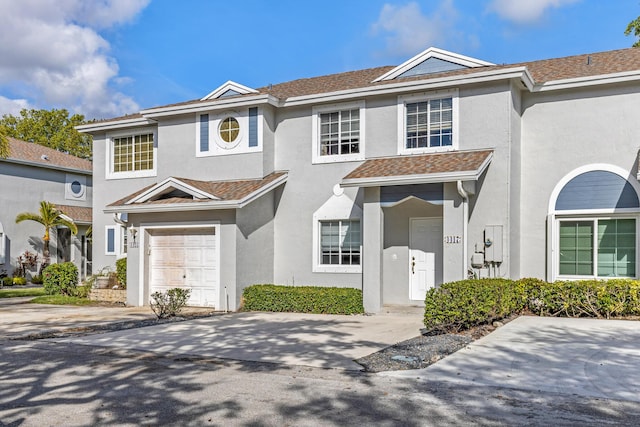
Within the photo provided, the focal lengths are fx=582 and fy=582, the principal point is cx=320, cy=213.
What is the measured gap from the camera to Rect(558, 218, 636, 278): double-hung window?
46.5 feet

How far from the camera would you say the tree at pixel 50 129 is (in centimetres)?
4444

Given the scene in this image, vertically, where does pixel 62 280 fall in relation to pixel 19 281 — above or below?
above

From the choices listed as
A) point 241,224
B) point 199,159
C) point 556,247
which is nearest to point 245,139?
point 199,159

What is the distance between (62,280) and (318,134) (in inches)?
408

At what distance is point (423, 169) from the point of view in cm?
1411

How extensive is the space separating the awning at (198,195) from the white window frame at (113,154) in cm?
278

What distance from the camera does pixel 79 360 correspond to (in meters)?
9.20

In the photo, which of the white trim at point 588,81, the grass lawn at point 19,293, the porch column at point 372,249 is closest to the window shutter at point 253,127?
the porch column at point 372,249

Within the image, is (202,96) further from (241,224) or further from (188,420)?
(188,420)

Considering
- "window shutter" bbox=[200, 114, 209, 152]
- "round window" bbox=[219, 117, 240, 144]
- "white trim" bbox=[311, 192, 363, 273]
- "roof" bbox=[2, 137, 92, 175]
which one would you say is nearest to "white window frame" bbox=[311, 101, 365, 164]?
"white trim" bbox=[311, 192, 363, 273]

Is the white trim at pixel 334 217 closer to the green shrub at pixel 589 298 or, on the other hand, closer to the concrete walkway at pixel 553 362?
the green shrub at pixel 589 298

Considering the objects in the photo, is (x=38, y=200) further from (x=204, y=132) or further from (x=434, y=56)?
(x=434, y=56)

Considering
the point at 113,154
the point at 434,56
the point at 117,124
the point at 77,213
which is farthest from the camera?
the point at 77,213

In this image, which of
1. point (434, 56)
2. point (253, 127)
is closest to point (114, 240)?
point (253, 127)
